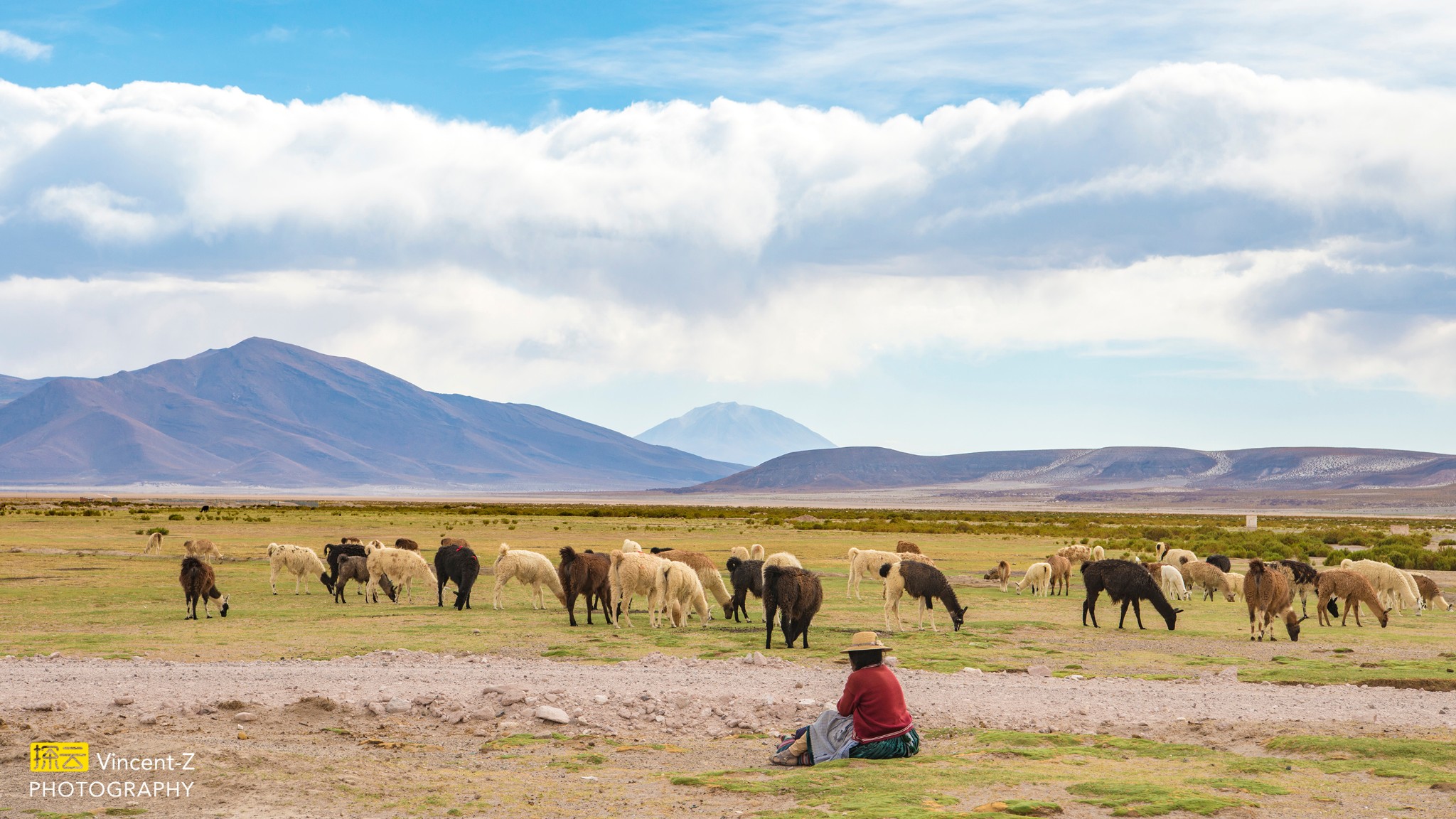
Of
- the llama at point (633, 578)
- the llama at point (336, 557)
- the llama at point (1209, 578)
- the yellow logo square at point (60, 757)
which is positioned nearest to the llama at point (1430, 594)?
the llama at point (1209, 578)

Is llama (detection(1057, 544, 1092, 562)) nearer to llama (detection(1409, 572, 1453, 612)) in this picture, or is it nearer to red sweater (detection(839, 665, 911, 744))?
llama (detection(1409, 572, 1453, 612))

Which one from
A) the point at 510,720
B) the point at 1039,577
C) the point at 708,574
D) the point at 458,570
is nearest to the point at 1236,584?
the point at 1039,577

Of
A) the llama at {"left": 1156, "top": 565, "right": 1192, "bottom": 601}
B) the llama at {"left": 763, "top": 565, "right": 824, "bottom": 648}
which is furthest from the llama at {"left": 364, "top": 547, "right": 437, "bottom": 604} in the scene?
the llama at {"left": 1156, "top": 565, "right": 1192, "bottom": 601}

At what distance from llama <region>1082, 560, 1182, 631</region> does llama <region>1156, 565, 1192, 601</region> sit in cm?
604

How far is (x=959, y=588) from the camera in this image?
114 ft

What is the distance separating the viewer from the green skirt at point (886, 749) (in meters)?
12.5

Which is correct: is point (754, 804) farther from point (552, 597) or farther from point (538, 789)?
point (552, 597)

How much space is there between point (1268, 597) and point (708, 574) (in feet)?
38.8

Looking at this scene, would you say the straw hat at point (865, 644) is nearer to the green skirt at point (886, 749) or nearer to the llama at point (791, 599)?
the green skirt at point (886, 749)

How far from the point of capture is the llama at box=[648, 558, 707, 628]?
2345 centimetres

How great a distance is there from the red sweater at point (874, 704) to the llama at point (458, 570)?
51.1 ft

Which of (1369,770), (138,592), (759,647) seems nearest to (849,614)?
(759,647)

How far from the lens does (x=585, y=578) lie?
23.8 metres

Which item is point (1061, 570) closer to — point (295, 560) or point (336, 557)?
point (336, 557)
